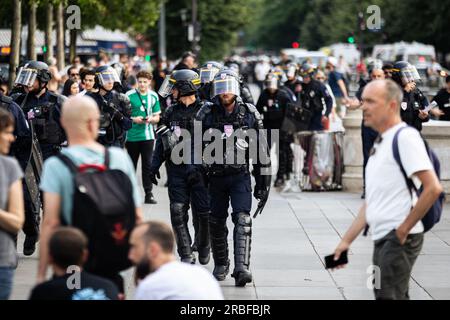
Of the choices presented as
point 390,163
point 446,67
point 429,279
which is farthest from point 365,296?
point 446,67

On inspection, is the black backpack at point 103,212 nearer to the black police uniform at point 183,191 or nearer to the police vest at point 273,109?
the black police uniform at point 183,191

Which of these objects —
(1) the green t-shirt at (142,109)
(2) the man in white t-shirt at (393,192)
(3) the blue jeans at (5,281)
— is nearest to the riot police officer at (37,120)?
(1) the green t-shirt at (142,109)

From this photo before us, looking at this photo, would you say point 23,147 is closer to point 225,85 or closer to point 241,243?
point 225,85

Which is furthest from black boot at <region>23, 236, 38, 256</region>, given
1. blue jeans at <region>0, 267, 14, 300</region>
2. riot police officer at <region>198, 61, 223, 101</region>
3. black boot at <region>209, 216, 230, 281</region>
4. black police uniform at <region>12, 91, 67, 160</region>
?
blue jeans at <region>0, 267, 14, 300</region>

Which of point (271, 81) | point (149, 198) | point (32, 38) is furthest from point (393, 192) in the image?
point (32, 38)

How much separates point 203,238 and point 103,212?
16.6 feet

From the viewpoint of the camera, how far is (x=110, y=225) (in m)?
6.05

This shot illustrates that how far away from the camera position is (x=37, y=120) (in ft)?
38.1

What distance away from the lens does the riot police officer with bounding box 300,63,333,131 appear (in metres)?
19.7

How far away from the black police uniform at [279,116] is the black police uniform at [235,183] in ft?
25.1

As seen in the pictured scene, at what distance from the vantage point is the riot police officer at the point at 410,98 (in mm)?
13864

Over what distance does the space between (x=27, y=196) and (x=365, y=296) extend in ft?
11.0

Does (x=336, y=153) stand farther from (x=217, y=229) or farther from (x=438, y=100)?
(x=217, y=229)

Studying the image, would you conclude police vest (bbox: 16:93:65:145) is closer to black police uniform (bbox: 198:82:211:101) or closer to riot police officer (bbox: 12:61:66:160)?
riot police officer (bbox: 12:61:66:160)
